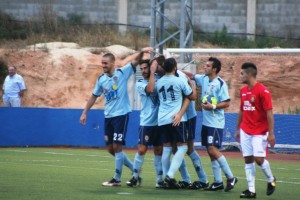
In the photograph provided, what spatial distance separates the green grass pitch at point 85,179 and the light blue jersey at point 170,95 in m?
1.20

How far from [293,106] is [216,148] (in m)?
19.6

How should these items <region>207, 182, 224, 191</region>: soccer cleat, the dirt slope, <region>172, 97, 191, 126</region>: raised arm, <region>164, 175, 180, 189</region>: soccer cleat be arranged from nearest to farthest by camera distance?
<region>164, 175, 180, 189</region>: soccer cleat, <region>172, 97, 191, 126</region>: raised arm, <region>207, 182, 224, 191</region>: soccer cleat, the dirt slope

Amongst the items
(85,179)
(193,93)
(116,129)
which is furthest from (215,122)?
(85,179)

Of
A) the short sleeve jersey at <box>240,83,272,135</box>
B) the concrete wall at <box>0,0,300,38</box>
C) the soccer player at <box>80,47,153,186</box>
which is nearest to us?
the short sleeve jersey at <box>240,83,272,135</box>

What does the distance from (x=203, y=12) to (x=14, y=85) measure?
496 inches

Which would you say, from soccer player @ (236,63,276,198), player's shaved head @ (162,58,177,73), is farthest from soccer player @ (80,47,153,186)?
soccer player @ (236,63,276,198)

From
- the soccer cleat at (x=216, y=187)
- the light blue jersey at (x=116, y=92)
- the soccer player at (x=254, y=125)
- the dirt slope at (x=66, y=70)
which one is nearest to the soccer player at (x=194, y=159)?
the soccer cleat at (x=216, y=187)

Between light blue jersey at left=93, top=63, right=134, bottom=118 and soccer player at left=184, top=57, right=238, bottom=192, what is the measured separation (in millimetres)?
1337

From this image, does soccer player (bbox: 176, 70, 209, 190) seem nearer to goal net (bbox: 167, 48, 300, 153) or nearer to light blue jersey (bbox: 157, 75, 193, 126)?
light blue jersey (bbox: 157, 75, 193, 126)

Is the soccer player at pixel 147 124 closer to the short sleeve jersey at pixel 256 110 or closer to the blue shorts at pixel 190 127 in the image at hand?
the blue shorts at pixel 190 127

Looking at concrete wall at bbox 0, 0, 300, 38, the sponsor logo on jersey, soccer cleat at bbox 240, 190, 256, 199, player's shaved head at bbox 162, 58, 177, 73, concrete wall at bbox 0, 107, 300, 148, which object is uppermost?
concrete wall at bbox 0, 0, 300, 38

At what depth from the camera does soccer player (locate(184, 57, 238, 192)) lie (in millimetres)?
14328

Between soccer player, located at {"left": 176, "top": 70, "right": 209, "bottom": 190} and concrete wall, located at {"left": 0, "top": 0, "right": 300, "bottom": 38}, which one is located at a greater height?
concrete wall, located at {"left": 0, "top": 0, "right": 300, "bottom": 38}

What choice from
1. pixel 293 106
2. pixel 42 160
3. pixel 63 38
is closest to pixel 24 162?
pixel 42 160
